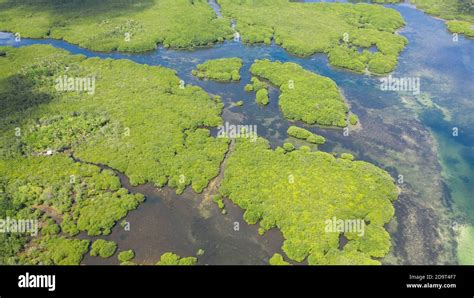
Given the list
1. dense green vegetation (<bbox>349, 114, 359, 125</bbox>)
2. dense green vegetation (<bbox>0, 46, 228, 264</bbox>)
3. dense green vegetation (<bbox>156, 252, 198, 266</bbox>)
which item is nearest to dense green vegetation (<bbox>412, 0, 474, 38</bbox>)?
dense green vegetation (<bbox>349, 114, 359, 125</bbox>)

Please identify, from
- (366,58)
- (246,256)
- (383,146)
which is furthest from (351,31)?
(246,256)

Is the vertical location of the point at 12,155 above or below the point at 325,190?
below

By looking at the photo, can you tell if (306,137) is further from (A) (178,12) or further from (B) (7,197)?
(A) (178,12)

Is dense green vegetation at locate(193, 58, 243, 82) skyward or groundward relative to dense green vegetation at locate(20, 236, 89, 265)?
skyward

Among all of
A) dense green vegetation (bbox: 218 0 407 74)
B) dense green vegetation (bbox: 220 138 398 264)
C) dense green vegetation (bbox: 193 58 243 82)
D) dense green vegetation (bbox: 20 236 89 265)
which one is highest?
dense green vegetation (bbox: 218 0 407 74)

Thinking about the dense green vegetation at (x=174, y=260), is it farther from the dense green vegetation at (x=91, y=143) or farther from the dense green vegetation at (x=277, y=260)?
the dense green vegetation at (x=91, y=143)

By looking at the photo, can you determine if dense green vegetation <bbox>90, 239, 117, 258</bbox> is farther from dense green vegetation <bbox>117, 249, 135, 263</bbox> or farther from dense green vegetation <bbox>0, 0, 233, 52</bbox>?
dense green vegetation <bbox>0, 0, 233, 52</bbox>

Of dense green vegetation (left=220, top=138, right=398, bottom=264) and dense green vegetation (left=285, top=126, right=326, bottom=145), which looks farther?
dense green vegetation (left=285, top=126, right=326, bottom=145)
